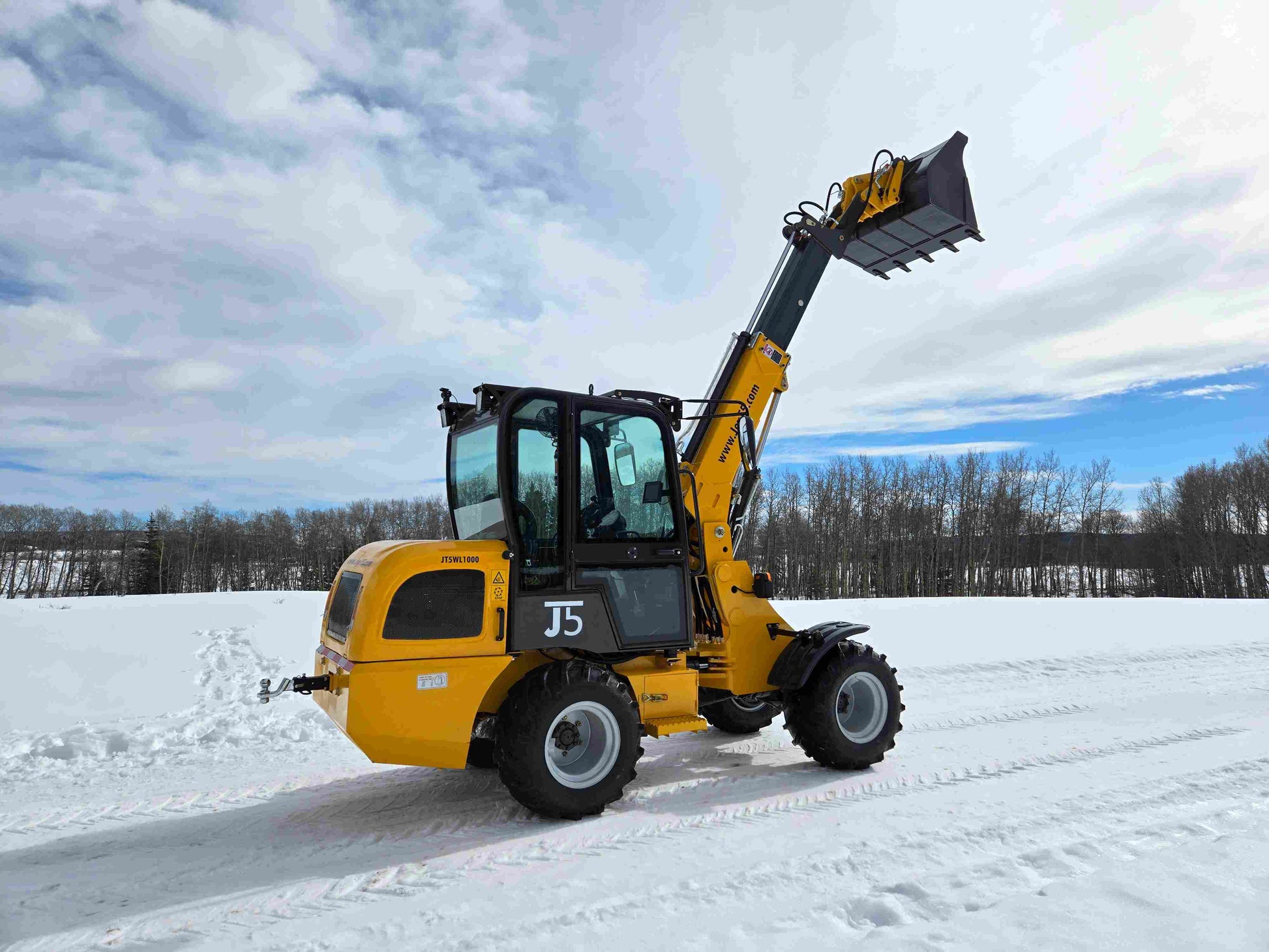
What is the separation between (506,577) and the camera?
4.86m

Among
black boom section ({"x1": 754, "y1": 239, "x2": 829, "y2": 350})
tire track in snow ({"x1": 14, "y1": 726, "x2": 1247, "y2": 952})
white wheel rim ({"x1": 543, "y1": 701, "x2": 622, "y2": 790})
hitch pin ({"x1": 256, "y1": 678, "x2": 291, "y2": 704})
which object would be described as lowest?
tire track in snow ({"x1": 14, "y1": 726, "x2": 1247, "y2": 952})

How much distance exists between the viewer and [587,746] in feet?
16.6

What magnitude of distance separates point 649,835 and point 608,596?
153 centimetres

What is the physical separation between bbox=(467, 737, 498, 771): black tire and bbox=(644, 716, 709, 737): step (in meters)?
1.24

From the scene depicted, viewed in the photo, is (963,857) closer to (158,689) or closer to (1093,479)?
(158,689)

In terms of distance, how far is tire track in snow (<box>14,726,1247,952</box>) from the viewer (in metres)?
3.47

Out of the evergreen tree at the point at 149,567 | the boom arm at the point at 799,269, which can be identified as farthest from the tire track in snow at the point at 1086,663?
the evergreen tree at the point at 149,567

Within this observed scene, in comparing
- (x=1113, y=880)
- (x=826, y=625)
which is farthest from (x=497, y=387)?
(x=1113, y=880)

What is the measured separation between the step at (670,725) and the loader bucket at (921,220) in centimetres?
420

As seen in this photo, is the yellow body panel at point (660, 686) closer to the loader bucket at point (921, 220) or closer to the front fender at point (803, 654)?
the front fender at point (803, 654)

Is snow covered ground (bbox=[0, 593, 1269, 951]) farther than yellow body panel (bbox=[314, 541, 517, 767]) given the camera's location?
No

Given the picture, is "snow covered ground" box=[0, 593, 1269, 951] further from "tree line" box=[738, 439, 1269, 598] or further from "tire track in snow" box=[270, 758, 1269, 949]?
"tree line" box=[738, 439, 1269, 598]

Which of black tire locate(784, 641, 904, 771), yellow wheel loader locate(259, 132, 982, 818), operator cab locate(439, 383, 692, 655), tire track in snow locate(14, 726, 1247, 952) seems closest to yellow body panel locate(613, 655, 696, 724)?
yellow wheel loader locate(259, 132, 982, 818)

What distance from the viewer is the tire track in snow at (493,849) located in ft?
11.4
